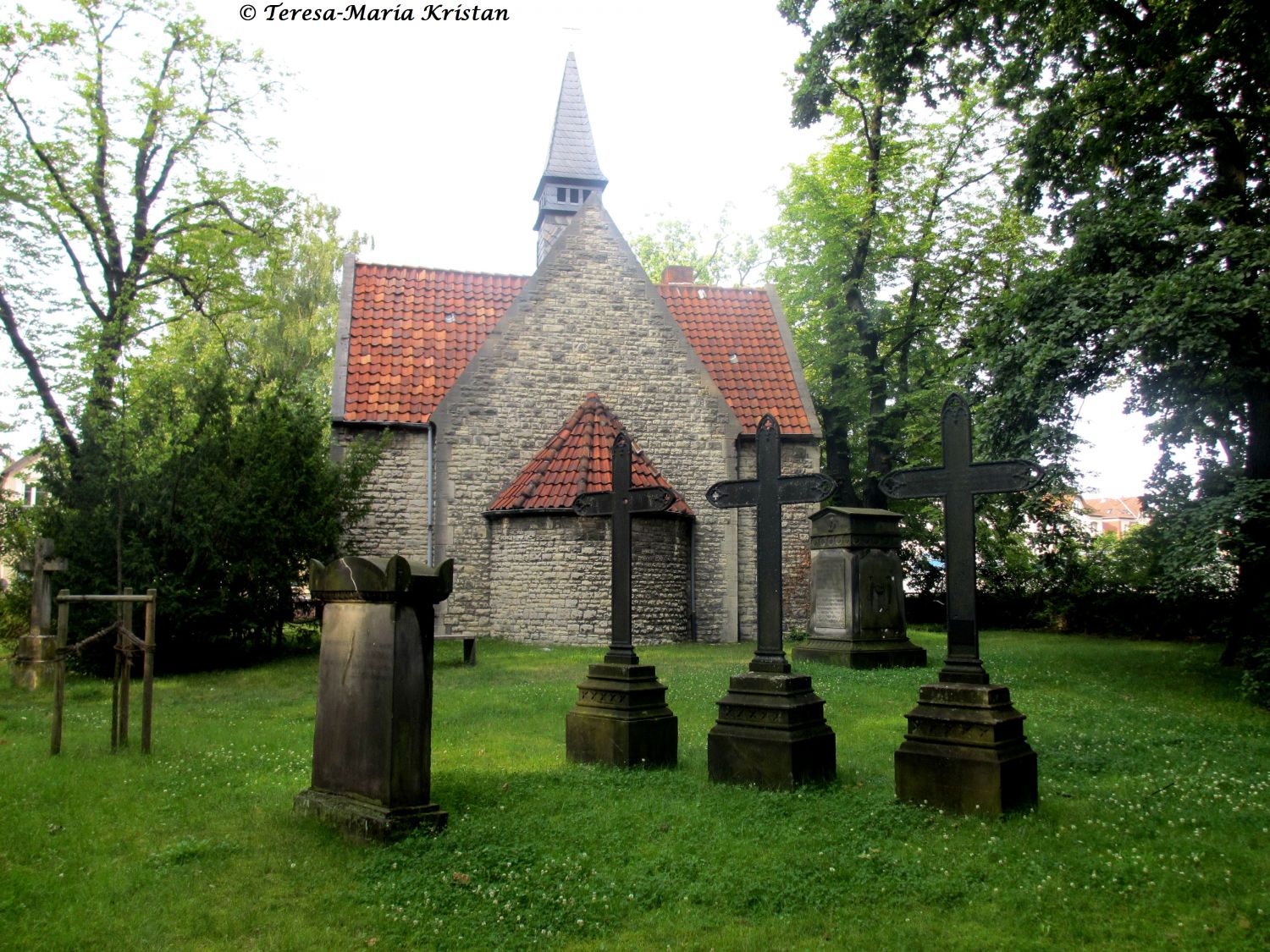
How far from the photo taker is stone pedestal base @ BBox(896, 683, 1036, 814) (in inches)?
228

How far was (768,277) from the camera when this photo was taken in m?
31.9

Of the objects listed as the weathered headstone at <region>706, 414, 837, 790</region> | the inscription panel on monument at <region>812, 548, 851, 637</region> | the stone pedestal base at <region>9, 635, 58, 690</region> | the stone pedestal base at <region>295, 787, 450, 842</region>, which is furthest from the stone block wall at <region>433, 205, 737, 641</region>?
the stone pedestal base at <region>295, 787, 450, 842</region>

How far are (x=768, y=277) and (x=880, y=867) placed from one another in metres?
28.5

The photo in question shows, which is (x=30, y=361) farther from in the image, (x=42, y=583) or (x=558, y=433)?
(x=558, y=433)

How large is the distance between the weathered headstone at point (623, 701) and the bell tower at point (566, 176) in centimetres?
2093

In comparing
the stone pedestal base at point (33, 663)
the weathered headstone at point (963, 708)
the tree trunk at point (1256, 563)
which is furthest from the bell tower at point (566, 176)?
the weathered headstone at point (963, 708)

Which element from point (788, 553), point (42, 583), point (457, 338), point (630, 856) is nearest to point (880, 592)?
point (788, 553)

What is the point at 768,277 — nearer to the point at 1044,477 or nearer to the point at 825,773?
the point at 1044,477

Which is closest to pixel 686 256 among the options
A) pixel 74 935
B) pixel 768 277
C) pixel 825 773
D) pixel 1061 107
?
pixel 768 277

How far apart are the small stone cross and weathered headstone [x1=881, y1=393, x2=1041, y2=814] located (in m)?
11.9

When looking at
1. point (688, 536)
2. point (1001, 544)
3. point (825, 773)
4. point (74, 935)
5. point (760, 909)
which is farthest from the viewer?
point (1001, 544)

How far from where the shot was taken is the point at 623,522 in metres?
8.28

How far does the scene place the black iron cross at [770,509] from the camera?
7.10 meters

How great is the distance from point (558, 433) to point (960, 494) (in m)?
14.1
